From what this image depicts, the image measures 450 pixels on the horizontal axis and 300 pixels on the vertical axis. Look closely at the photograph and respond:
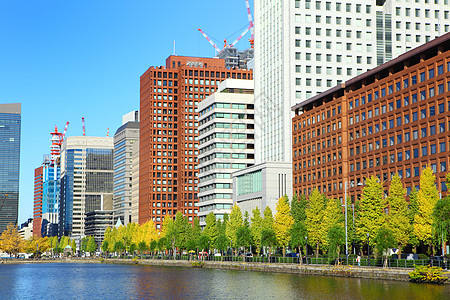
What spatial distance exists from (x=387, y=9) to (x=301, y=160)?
5541 centimetres

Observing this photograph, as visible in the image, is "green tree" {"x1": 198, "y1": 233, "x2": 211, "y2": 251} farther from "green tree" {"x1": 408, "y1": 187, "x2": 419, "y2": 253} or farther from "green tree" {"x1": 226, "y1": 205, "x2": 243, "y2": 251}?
"green tree" {"x1": 408, "y1": 187, "x2": 419, "y2": 253}

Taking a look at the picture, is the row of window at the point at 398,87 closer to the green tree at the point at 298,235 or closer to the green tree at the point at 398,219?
the green tree at the point at 398,219

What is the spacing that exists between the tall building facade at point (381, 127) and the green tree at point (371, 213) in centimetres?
746

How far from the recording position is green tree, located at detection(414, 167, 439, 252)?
99.8 meters

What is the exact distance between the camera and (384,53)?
190 m

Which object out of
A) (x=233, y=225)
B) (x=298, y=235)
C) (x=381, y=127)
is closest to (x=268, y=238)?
(x=298, y=235)

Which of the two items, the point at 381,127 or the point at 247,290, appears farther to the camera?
the point at 381,127

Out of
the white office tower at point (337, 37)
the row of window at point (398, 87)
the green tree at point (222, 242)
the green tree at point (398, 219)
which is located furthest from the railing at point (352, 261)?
the white office tower at point (337, 37)

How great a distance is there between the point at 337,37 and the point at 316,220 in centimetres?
7779

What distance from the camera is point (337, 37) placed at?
189 metres

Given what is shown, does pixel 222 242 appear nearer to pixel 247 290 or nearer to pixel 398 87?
pixel 398 87

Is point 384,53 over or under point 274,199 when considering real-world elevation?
over

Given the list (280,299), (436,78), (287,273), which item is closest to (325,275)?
(287,273)

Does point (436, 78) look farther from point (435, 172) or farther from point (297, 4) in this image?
point (297, 4)
